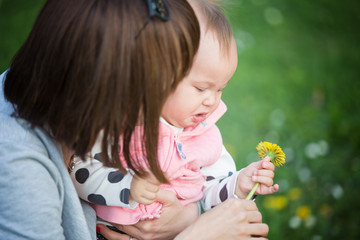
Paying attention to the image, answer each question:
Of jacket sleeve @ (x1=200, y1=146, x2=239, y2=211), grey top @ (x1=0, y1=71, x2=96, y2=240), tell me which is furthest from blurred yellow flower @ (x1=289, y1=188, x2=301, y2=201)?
grey top @ (x1=0, y1=71, x2=96, y2=240)

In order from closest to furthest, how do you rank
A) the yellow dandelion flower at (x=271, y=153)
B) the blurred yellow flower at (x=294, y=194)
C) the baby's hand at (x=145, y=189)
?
the baby's hand at (x=145, y=189) < the yellow dandelion flower at (x=271, y=153) < the blurred yellow flower at (x=294, y=194)

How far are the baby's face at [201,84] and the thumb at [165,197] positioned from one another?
236 millimetres

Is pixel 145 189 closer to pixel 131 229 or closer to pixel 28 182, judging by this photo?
pixel 131 229

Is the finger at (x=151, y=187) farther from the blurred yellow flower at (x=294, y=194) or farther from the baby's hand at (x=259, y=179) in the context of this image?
the blurred yellow flower at (x=294, y=194)

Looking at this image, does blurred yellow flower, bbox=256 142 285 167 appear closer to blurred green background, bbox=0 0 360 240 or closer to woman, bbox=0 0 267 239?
woman, bbox=0 0 267 239

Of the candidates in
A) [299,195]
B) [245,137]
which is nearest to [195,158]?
[299,195]

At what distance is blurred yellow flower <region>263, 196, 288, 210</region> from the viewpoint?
8.25 feet

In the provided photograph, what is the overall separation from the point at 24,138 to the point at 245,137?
208 cm

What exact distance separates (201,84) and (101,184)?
0.45 meters

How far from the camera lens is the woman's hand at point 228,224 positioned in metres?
1.35

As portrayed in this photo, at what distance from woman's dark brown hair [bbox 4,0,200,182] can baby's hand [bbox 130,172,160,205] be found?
0.18 metres

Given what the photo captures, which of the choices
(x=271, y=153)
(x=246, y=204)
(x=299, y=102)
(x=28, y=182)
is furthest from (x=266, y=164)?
(x=299, y=102)

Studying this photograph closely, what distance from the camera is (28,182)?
3.44ft

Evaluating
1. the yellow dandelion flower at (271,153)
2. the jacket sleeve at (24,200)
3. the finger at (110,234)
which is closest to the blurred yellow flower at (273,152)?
the yellow dandelion flower at (271,153)
